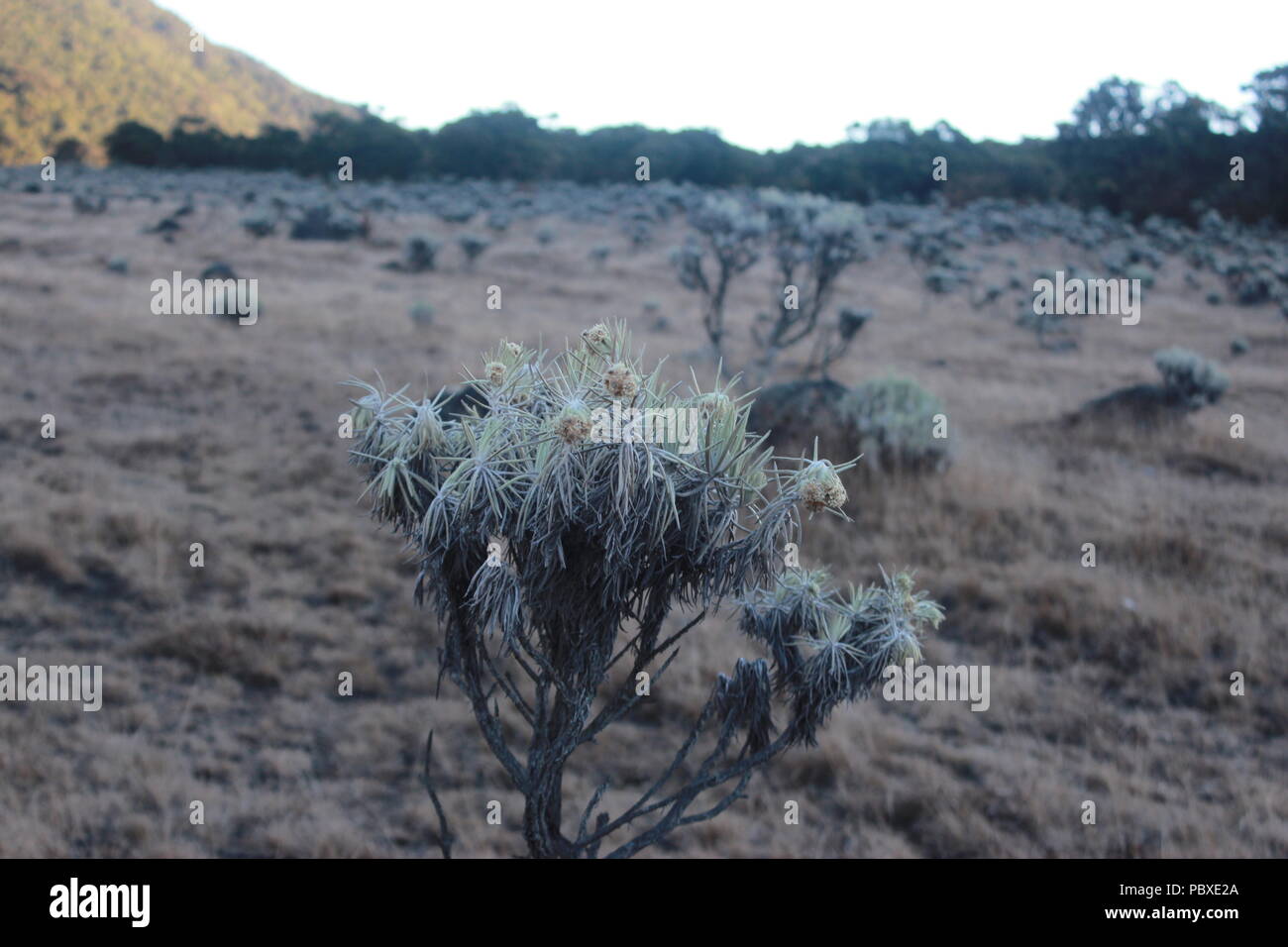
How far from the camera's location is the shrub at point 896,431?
9.86 meters

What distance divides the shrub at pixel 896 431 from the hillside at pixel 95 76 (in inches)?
674

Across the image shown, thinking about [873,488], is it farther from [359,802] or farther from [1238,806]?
[359,802]

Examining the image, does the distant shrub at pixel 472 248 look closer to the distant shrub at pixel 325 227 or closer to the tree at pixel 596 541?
the distant shrub at pixel 325 227

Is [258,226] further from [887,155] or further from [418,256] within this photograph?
[887,155]

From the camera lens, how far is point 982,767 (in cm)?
552

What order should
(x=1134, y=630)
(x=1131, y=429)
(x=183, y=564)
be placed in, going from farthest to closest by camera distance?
(x=1131, y=429) < (x=183, y=564) < (x=1134, y=630)

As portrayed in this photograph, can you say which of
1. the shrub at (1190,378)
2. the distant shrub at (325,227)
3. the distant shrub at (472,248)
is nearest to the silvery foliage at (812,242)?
the shrub at (1190,378)

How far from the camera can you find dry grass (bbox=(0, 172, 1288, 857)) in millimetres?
4875

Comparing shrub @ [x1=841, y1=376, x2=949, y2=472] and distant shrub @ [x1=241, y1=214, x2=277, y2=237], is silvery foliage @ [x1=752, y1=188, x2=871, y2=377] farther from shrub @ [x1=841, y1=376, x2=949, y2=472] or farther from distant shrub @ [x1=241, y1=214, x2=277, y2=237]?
distant shrub @ [x1=241, y1=214, x2=277, y2=237]

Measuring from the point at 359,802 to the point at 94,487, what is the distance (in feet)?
18.0

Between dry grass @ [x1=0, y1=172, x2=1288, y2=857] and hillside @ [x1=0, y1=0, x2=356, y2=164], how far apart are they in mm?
10901

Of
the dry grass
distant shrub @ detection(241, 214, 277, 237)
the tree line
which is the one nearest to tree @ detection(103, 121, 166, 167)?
the tree line

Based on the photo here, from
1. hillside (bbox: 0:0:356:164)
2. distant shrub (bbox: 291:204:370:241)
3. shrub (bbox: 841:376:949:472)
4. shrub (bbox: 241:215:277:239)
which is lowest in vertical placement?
shrub (bbox: 841:376:949:472)

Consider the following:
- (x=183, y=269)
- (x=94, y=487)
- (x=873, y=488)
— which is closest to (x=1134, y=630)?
(x=873, y=488)
